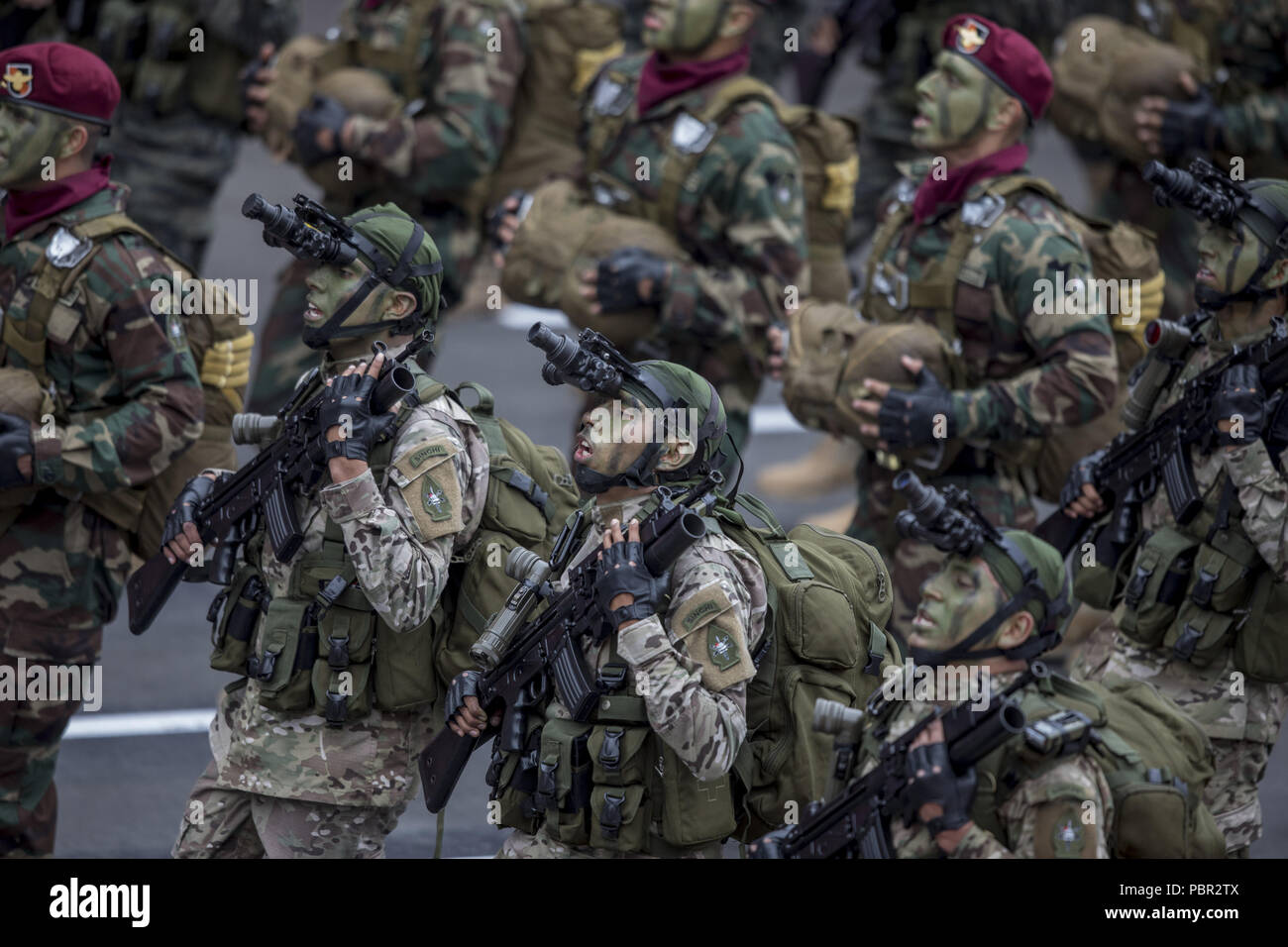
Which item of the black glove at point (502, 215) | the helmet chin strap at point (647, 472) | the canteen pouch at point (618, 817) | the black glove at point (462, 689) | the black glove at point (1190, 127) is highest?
the black glove at point (1190, 127)

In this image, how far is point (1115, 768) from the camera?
468cm

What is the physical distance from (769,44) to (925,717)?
11083 mm

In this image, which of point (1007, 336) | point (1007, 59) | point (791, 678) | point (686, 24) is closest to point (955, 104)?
point (1007, 59)

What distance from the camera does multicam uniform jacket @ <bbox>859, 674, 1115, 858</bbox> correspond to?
4480 millimetres

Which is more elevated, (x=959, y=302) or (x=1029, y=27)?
(x=1029, y=27)

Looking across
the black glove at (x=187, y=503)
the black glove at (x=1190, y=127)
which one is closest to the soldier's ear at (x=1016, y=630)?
the black glove at (x=187, y=503)

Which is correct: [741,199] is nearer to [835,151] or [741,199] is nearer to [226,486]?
[835,151]

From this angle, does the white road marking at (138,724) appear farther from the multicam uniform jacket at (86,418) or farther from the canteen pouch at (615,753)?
the canteen pouch at (615,753)

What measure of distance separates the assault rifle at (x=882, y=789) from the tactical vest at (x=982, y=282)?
2.91 metres

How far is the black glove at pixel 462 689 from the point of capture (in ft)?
17.7

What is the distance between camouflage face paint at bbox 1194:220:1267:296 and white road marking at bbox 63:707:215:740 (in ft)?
15.6
